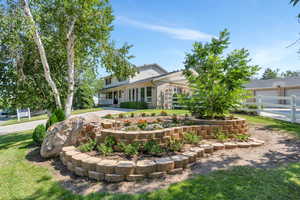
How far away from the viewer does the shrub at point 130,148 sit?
10.7ft

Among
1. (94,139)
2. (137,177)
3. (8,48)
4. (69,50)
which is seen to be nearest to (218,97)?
(137,177)

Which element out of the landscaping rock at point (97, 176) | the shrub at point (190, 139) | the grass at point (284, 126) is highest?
the shrub at point (190, 139)

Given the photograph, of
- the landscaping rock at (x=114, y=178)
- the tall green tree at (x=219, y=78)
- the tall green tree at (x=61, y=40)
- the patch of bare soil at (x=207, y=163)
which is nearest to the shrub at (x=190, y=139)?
the patch of bare soil at (x=207, y=163)

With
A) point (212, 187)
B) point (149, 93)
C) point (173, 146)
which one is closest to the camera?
point (212, 187)

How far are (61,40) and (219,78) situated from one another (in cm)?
693

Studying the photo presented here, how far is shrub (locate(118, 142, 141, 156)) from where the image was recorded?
3.26m

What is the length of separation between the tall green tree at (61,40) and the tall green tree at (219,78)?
178 inches

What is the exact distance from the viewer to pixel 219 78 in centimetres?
487

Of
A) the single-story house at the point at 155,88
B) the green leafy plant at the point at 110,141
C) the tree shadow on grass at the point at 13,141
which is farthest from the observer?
the single-story house at the point at 155,88

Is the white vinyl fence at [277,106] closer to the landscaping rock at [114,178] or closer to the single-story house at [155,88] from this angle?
the landscaping rock at [114,178]

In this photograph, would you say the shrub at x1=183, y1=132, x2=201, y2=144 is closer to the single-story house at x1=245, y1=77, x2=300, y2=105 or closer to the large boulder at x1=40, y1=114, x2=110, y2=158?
the large boulder at x1=40, y1=114, x2=110, y2=158

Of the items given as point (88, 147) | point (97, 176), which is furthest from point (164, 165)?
point (88, 147)

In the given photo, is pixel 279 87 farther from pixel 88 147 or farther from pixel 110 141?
pixel 88 147

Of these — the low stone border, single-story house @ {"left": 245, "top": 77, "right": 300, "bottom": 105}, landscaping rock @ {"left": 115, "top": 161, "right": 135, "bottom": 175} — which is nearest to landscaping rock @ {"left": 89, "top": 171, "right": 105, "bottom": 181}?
the low stone border
